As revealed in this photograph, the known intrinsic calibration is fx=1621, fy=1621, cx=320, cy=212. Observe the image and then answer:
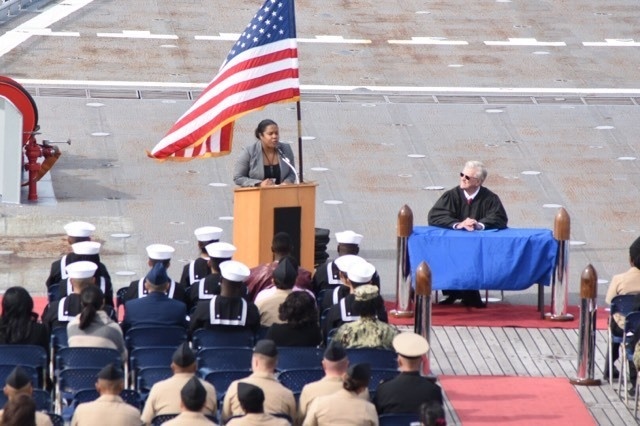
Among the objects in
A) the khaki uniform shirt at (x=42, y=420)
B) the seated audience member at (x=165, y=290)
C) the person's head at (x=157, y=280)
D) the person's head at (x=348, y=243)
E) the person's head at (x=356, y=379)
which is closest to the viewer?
the khaki uniform shirt at (x=42, y=420)

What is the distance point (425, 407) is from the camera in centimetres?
957

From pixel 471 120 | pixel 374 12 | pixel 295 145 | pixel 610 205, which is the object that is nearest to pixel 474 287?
pixel 610 205

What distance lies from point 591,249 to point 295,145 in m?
5.63

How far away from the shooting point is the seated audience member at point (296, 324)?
1228cm

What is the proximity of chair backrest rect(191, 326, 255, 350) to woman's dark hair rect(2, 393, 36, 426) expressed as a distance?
320 centimetres

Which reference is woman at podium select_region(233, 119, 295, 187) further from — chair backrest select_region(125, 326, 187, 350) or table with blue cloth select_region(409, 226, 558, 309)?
chair backrest select_region(125, 326, 187, 350)

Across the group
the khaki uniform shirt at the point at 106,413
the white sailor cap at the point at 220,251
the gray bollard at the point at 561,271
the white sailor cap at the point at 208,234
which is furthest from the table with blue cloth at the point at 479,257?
the khaki uniform shirt at the point at 106,413

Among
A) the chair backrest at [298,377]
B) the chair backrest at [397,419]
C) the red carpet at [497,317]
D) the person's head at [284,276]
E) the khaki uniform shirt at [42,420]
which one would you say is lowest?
the red carpet at [497,317]

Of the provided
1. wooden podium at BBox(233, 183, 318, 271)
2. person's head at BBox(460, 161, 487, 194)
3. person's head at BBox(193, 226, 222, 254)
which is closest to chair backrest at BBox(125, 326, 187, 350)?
person's head at BBox(193, 226, 222, 254)

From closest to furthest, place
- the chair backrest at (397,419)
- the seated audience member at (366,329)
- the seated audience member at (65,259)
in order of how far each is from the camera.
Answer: the chair backrest at (397,419)
the seated audience member at (366,329)
the seated audience member at (65,259)

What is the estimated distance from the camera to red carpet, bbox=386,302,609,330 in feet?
52.0

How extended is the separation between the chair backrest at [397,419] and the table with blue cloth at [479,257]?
5062mm

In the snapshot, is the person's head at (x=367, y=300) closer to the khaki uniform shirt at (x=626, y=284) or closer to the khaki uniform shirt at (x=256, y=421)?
the khaki uniform shirt at (x=256, y=421)

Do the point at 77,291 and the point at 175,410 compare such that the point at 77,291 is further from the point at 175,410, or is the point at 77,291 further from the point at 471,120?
the point at 471,120
